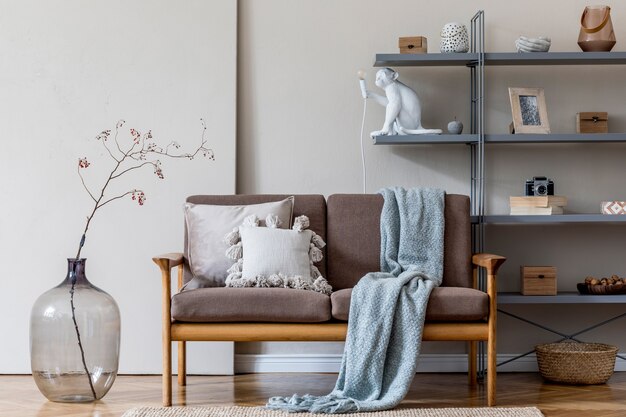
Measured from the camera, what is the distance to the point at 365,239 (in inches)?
172

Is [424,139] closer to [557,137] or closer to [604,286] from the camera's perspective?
[557,137]

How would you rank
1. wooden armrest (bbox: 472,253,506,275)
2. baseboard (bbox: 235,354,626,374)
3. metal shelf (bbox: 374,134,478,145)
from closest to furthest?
1. wooden armrest (bbox: 472,253,506,275)
2. metal shelf (bbox: 374,134,478,145)
3. baseboard (bbox: 235,354,626,374)

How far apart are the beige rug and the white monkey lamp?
148cm

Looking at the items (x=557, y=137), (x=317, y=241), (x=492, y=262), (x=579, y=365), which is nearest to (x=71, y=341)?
(x=317, y=241)

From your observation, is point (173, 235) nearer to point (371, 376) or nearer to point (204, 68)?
point (204, 68)

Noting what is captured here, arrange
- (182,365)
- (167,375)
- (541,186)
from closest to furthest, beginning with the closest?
(167,375), (182,365), (541,186)

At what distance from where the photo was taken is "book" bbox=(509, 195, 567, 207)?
453cm

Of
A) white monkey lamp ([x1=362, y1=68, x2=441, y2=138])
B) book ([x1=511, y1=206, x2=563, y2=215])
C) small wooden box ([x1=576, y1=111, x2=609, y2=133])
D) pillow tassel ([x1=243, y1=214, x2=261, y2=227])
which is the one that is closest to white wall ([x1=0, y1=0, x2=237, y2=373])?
pillow tassel ([x1=243, y1=214, x2=261, y2=227])

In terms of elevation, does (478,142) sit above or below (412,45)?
below

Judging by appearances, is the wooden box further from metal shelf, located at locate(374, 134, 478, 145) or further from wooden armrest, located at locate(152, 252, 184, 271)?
wooden armrest, located at locate(152, 252, 184, 271)

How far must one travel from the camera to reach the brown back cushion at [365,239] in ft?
14.2

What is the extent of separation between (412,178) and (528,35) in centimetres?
97

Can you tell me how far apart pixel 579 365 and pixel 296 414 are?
61.0 inches

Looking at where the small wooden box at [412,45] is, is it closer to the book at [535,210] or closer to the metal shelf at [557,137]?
the metal shelf at [557,137]
